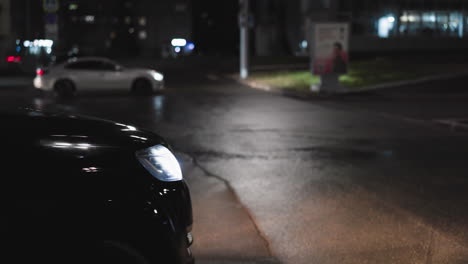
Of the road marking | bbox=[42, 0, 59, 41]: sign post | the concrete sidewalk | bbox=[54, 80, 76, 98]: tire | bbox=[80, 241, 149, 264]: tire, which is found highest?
bbox=[42, 0, 59, 41]: sign post

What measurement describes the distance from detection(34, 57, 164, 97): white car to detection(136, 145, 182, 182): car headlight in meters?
20.6

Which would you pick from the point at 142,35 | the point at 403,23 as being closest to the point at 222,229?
the point at 403,23

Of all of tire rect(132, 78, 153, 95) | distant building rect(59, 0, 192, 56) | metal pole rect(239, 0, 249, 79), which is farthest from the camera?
distant building rect(59, 0, 192, 56)

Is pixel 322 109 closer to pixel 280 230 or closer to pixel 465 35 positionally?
pixel 280 230

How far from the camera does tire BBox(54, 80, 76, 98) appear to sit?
78.6 feet

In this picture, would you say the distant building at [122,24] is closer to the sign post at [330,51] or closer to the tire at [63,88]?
the tire at [63,88]

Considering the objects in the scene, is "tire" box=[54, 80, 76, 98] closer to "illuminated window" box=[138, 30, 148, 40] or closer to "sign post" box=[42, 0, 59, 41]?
"sign post" box=[42, 0, 59, 41]

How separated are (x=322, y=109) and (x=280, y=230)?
41.2ft

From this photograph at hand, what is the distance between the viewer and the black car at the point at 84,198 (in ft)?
11.2

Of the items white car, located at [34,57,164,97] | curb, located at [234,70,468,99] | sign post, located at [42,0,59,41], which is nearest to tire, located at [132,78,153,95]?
white car, located at [34,57,164,97]

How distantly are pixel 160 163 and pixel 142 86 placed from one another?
20.9 metres

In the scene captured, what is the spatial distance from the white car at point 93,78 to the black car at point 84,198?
20700 millimetres

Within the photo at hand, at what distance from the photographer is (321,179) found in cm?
908

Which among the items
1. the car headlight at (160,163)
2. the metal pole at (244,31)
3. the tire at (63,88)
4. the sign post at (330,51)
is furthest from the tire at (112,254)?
the metal pole at (244,31)
